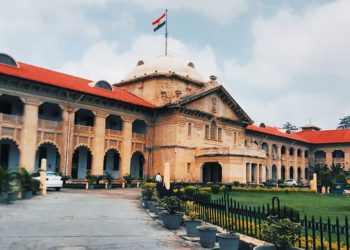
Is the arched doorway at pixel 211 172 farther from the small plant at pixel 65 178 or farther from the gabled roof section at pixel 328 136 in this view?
the gabled roof section at pixel 328 136

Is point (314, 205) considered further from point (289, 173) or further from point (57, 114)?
point (289, 173)

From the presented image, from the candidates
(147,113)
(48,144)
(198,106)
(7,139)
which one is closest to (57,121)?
(48,144)

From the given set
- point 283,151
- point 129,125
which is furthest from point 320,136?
point 129,125

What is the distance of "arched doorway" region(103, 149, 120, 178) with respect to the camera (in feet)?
116

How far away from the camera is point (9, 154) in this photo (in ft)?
94.7

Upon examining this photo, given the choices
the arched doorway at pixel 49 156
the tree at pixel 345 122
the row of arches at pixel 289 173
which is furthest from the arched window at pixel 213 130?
the tree at pixel 345 122

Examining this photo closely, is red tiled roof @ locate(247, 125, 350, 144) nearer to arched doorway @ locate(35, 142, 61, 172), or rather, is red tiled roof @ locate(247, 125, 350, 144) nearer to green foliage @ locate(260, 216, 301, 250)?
arched doorway @ locate(35, 142, 61, 172)

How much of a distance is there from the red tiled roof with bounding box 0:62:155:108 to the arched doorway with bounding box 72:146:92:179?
5226 millimetres

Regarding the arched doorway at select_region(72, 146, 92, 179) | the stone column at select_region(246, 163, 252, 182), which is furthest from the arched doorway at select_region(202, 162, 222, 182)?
the arched doorway at select_region(72, 146, 92, 179)

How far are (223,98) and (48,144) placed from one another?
1941 centimetres

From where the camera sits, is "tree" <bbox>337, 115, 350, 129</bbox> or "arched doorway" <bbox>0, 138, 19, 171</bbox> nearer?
"arched doorway" <bbox>0, 138, 19, 171</bbox>

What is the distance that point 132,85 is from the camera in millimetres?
43875

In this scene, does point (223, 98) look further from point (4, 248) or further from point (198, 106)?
point (4, 248)

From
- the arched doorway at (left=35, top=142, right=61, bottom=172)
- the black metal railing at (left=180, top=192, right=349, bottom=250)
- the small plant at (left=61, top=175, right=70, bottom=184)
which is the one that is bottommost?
the black metal railing at (left=180, top=192, right=349, bottom=250)
